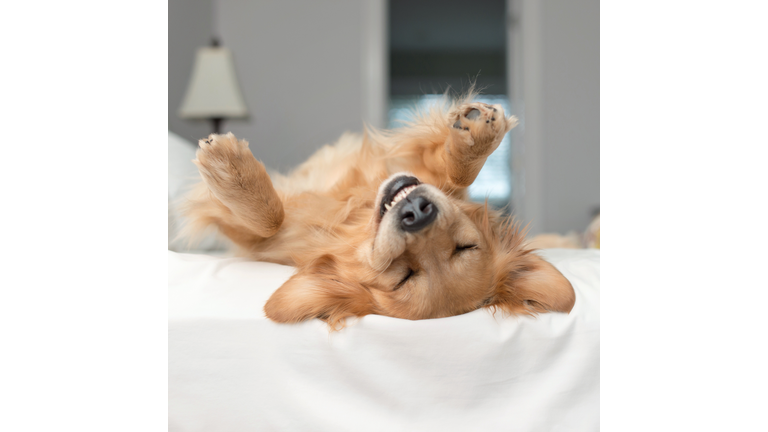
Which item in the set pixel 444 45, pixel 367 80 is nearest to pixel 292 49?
pixel 367 80

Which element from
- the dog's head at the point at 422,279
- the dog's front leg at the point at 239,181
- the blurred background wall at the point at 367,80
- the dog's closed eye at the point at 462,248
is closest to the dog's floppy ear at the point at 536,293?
the dog's head at the point at 422,279

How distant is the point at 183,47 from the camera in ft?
11.9

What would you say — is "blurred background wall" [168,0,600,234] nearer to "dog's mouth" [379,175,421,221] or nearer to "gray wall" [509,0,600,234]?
"gray wall" [509,0,600,234]

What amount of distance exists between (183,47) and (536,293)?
3584 millimetres

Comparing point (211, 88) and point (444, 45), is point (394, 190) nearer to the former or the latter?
point (211, 88)

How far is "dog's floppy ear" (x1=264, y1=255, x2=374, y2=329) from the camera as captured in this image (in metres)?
0.91

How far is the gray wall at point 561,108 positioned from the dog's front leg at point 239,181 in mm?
3546

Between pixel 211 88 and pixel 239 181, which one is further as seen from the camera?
pixel 211 88

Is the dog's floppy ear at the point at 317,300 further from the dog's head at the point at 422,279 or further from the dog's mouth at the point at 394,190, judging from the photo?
the dog's mouth at the point at 394,190

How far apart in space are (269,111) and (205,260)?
11.4 feet

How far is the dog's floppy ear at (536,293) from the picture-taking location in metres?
0.97

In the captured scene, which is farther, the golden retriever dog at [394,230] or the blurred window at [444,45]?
the blurred window at [444,45]

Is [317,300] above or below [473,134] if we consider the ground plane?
below

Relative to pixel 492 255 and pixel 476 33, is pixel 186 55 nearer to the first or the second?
pixel 476 33
